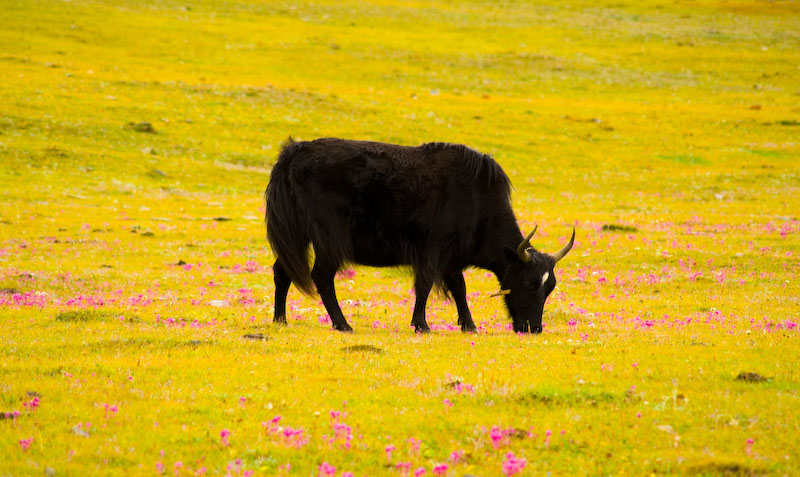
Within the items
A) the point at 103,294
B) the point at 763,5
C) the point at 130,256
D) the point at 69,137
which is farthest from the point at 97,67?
the point at 763,5

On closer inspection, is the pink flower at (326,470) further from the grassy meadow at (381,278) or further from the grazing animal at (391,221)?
the grazing animal at (391,221)

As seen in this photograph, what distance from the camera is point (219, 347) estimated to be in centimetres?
1163

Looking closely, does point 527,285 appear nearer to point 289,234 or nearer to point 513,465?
point 289,234

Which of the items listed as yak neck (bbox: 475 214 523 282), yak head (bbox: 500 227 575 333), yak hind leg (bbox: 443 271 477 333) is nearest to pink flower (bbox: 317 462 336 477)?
yak head (bbox: 500 227 575 333)

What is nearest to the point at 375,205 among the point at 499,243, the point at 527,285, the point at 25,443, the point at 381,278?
the point at 499,243

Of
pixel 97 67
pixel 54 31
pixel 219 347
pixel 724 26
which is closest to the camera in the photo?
pixel 219 347

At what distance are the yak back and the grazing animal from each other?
0.02 meters

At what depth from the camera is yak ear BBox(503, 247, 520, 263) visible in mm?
13992

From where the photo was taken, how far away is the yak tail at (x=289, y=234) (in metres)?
13.7

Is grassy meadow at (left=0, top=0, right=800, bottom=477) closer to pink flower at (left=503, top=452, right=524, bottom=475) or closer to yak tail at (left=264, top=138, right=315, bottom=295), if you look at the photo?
pink flower at (left=503, top=452, right=524, bottom=475)

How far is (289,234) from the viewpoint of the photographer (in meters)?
13.7

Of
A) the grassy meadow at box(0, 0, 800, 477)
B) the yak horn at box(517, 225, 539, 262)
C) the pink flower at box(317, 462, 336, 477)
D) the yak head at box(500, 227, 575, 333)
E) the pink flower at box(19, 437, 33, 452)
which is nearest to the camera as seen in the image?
the pink flower at box(317, 462, 336, 477)

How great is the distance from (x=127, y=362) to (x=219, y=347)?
1528mm

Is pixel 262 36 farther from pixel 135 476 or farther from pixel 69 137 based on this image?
pixel 135 476
